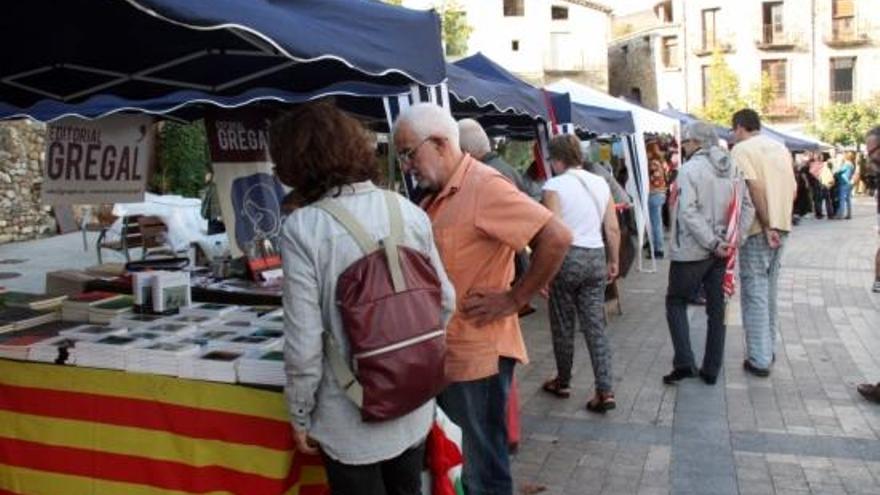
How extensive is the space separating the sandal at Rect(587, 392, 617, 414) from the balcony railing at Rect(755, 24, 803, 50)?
45.6m

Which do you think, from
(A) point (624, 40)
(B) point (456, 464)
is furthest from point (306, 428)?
(A) point (624, 40)

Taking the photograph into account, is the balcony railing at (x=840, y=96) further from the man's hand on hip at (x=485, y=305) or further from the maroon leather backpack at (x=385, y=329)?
the maroon leather backpack at (x=385, y=329)

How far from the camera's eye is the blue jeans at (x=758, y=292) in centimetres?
577

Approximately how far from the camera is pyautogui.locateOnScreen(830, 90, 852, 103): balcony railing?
4438 centimetres

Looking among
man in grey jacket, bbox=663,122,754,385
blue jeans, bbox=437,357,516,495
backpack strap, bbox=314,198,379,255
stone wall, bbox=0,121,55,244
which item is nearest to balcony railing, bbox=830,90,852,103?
stone wall, bbox=0,121,55,244

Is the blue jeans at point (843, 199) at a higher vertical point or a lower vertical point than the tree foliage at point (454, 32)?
lower

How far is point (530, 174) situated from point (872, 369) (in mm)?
4137

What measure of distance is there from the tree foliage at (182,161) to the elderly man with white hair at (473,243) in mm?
16196

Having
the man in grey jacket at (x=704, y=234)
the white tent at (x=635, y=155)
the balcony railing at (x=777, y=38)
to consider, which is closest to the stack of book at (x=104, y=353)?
the man in grey jacket at (x=704, y=234)

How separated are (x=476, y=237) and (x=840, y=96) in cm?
4766

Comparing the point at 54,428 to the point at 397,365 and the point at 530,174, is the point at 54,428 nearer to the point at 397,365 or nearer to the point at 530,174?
the point at 397,365

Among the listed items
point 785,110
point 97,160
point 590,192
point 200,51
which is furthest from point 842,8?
point 200,51

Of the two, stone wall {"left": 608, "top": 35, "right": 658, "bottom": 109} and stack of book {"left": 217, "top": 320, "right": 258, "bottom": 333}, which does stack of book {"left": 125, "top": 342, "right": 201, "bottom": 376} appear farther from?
stone wall {"left": 608, "top": 35, "right": 658, "bottom": 109}

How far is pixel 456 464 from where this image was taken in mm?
2670
